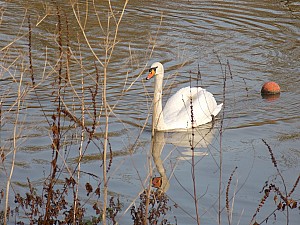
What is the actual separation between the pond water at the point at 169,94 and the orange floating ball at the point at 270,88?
0.40ft

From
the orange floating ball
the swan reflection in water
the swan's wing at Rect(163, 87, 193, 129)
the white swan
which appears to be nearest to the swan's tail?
the white swan

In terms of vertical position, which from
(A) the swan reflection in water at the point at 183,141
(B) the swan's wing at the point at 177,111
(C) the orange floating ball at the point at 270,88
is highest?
(C) the orange floating ball at the point at 270,88

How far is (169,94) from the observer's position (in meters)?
14.2

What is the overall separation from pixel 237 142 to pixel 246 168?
3.93ft

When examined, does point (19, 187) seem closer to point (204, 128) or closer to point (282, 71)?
point (204, 128)

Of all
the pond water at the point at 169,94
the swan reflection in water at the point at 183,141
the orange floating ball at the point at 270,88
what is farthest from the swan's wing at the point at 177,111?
the orange floating ball at the point at 270,88

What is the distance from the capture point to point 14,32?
17203 mm

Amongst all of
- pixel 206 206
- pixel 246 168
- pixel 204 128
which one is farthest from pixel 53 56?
pixel 206 206

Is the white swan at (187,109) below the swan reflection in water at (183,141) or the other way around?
the other way around

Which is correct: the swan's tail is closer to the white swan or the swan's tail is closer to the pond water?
the white swan

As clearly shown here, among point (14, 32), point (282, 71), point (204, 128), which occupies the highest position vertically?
point (14, 32)

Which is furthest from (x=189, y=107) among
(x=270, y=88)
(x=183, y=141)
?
(x=270, y=88)

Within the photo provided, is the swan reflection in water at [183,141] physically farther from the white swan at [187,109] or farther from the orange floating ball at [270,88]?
the orange floating ball at [270,88]

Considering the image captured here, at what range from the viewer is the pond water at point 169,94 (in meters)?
8.90
